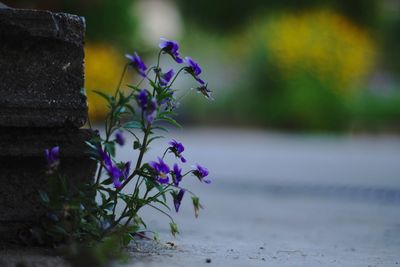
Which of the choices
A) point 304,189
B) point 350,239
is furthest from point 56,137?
point 304,189

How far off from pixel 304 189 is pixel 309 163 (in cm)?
146

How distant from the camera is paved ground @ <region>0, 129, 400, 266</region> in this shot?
238cm

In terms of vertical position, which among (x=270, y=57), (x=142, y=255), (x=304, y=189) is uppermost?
(x=270, y=57)

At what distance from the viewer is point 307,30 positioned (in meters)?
11.5

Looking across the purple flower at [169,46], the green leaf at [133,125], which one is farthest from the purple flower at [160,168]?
the purple flower at [169,46]

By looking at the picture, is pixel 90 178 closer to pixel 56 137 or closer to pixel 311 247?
pixel 56 137

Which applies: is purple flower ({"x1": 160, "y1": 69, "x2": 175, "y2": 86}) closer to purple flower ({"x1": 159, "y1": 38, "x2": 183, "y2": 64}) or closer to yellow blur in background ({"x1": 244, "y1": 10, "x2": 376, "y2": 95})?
purple flower ({"x1": 159, "y1": 38, "x2": 183, "y2": 64})

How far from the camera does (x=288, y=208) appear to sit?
169 inches

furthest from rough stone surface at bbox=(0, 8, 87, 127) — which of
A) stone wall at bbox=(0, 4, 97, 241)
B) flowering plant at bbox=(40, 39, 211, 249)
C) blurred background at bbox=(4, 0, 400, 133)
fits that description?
blurred background at bbox=(4, 0, 400, 133)

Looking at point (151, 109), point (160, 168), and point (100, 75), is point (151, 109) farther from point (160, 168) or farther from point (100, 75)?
point (100, 75)

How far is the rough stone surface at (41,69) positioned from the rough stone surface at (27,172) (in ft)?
0.14

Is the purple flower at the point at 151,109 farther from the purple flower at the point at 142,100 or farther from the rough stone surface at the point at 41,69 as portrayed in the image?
the rough stone surface at the point at 41,69

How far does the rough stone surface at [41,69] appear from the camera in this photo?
A: 215 centimetres

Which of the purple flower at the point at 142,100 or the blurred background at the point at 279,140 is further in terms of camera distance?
the blurred background at the point at 279,140
